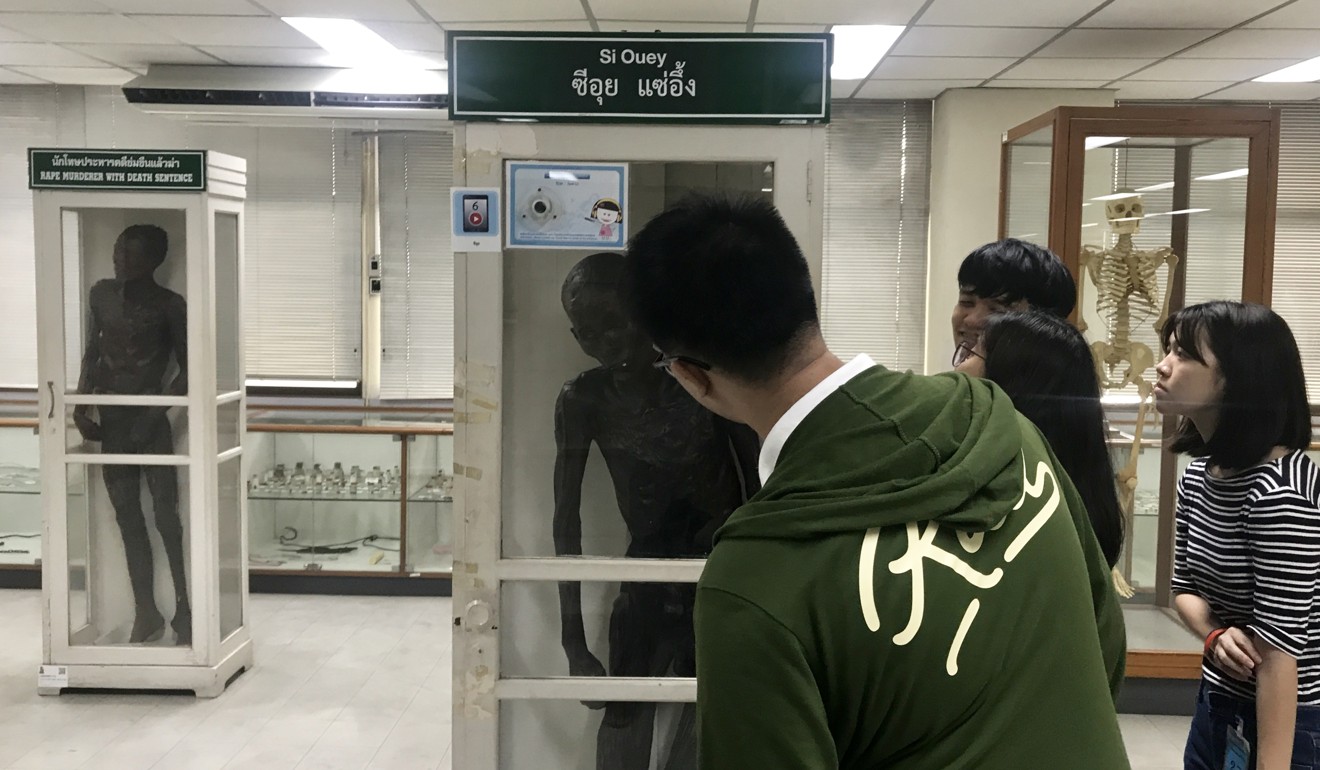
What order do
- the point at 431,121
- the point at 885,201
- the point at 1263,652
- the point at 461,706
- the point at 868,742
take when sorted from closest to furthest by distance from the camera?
the point at 868,742 → the point at 1263,652 → the point at 461,706 → the point at 431,121 → the point at 885,201

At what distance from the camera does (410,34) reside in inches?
217

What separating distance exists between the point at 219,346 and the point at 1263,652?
416 cm

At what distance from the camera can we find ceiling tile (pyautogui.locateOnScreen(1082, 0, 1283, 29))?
477cm

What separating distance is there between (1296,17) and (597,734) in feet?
16.0

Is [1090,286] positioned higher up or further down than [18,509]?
higher up

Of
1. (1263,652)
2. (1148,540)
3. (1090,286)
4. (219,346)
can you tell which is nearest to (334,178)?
(219,346)

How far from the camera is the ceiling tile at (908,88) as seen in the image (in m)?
6.61

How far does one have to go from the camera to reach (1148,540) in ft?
15.3

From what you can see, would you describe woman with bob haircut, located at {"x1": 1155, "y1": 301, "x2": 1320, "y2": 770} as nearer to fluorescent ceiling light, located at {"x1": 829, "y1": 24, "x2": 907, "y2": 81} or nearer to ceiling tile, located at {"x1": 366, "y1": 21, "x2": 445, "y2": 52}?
fluorescent ceiling light, located at {"x1": 829, "y1": 24, "x2": 907, "y2": 81}

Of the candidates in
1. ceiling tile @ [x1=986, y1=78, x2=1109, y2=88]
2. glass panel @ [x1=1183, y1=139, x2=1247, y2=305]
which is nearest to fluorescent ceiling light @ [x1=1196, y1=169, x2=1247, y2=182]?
glass panel @ [x1=1183, y1=139, x2=1247, y2=305]

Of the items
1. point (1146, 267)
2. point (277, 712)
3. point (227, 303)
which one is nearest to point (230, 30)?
point (227, 303)

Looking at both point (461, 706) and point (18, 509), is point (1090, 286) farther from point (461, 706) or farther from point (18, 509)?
point (18, 509)

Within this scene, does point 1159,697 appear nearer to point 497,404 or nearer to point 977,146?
point 497,404

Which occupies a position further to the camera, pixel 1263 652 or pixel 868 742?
pixel 1263 652
